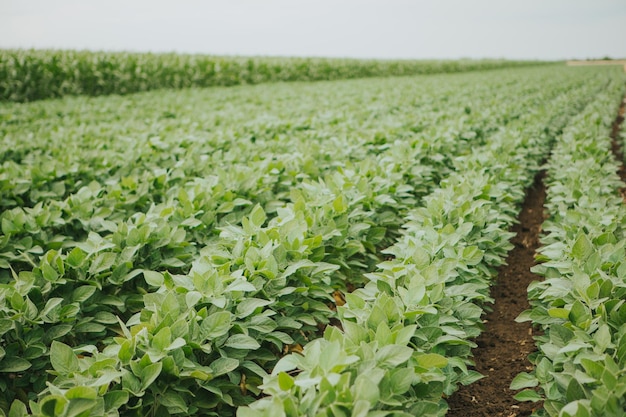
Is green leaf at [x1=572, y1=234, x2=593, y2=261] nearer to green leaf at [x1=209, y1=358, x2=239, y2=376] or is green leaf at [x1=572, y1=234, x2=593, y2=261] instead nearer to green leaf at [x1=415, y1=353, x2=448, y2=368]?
green leaf at [x1=415, y1=353, x2=448, y2=368]

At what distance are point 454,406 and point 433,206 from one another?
1287mm

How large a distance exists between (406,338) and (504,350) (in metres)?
1.84

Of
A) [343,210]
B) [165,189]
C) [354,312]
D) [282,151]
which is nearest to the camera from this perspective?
[354,312]

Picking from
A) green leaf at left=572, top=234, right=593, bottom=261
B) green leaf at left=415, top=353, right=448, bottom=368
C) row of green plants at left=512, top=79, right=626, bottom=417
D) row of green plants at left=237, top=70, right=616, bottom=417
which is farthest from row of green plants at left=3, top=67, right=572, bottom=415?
green leaf at left=572, top=234, right=593, bottom=261

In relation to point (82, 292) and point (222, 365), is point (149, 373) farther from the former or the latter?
point (82, 292)

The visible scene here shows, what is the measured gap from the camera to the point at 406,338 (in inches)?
65.2

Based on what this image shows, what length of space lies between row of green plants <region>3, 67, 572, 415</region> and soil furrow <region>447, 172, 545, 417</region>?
97cm

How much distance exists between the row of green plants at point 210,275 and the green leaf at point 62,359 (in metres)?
0.02

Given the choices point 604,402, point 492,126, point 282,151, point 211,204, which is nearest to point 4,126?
point 282,151

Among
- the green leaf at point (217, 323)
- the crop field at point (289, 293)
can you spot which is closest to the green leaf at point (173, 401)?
the crop field at point (289, 293)

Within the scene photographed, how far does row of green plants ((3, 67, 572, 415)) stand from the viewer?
87.3 inches

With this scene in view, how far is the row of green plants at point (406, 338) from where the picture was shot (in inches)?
56.2

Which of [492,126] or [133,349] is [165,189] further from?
[492,126]

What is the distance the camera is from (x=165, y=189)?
4480mm
